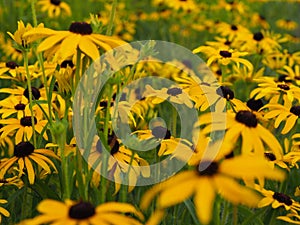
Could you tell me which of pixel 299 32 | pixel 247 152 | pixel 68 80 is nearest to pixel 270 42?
pixel 68 80

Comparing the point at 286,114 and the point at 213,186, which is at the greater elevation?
the point at 213,186

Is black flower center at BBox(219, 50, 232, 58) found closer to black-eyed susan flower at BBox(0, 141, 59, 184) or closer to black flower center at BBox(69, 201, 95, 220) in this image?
black-eyed susan flower at BBox(0, 141, 59, 184)

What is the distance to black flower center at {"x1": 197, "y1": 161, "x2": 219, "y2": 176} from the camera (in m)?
0.92

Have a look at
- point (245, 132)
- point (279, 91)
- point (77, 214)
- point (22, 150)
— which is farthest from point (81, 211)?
point (279, 91)

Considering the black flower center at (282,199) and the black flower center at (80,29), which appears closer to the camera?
the black flower center at (80,29)

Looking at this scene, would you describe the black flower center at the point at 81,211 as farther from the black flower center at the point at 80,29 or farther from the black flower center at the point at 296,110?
the black flower center at the point at 296,110

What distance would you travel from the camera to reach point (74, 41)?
47.4 inches

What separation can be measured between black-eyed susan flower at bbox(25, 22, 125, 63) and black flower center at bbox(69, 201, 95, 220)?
1.16 ft

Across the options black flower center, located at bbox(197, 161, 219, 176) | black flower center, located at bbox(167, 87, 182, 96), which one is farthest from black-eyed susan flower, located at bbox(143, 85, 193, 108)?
black flower center, located at bbox(197, 161, 219, 176)

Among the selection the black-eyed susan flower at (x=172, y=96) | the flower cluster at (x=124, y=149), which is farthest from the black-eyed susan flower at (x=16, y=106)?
the black-eyed susan flower at (x=172, y=96)

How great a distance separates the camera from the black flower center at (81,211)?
0.94 metres

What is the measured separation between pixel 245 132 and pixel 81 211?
1.26 feet

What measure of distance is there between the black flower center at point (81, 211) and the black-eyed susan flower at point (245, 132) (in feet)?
0.96

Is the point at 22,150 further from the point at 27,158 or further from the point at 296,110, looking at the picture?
the point at 296,110
